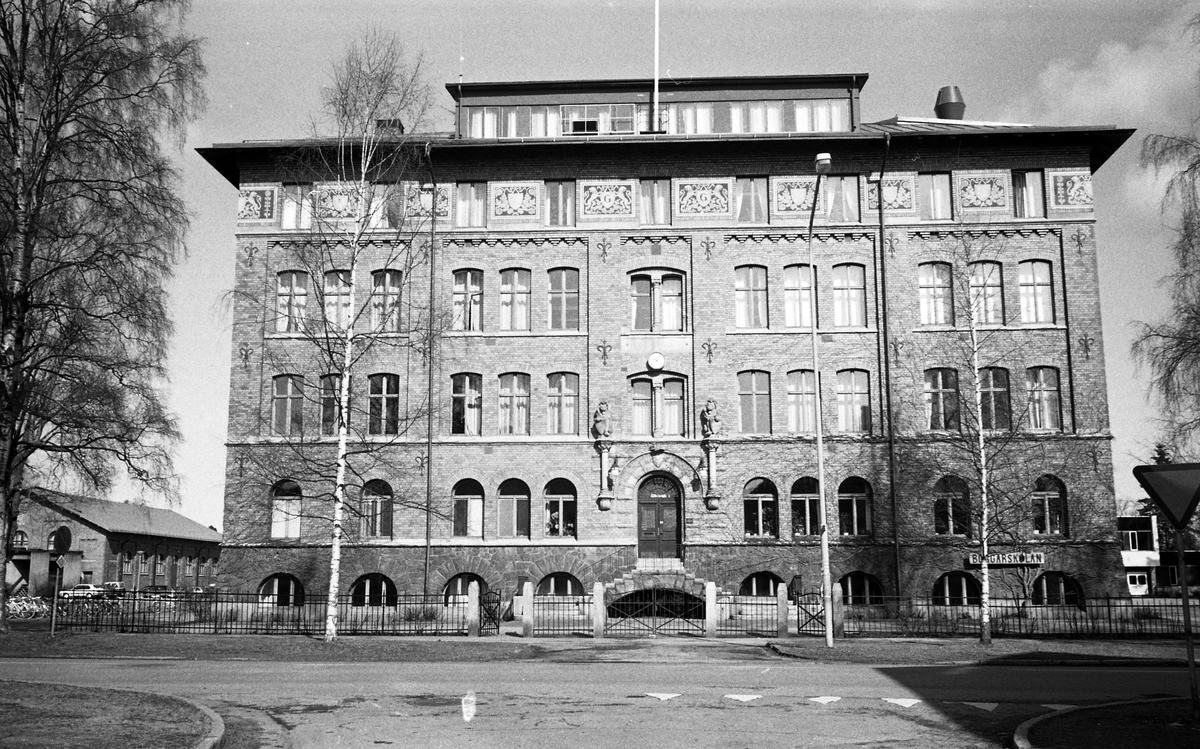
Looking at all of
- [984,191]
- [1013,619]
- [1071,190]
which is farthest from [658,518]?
[1071,190]

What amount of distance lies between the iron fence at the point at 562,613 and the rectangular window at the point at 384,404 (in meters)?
7.96

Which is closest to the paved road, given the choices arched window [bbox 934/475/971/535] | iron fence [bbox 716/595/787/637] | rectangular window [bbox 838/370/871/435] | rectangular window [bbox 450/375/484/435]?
iron fence [bbox 716/595/787/637]

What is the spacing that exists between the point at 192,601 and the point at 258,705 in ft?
58.0

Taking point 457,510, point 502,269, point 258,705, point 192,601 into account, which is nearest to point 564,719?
point 258,705

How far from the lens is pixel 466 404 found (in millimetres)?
36781

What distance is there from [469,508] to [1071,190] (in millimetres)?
23541

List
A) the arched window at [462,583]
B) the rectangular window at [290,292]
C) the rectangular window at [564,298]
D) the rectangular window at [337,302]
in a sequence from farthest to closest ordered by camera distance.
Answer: the rectangular window at [337,302] → the rectangular window at [290,292] → the rectangular window at [564,298] → the arched window at [462,583]

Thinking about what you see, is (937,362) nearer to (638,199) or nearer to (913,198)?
(913,198)

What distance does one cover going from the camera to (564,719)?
13.4 metres

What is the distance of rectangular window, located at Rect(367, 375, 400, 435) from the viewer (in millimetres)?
36875

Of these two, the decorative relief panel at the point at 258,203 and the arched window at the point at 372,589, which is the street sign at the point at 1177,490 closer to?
the arched window at the point at 372,589

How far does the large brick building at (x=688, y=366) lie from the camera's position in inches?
1390

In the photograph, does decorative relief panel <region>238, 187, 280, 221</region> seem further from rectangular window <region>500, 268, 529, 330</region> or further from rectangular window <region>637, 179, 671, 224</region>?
rectangular window <region>637, 179, 671, 224</region>

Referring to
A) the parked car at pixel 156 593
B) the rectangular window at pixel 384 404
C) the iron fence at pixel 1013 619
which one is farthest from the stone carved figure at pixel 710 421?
the parked car at pixel 156 593
